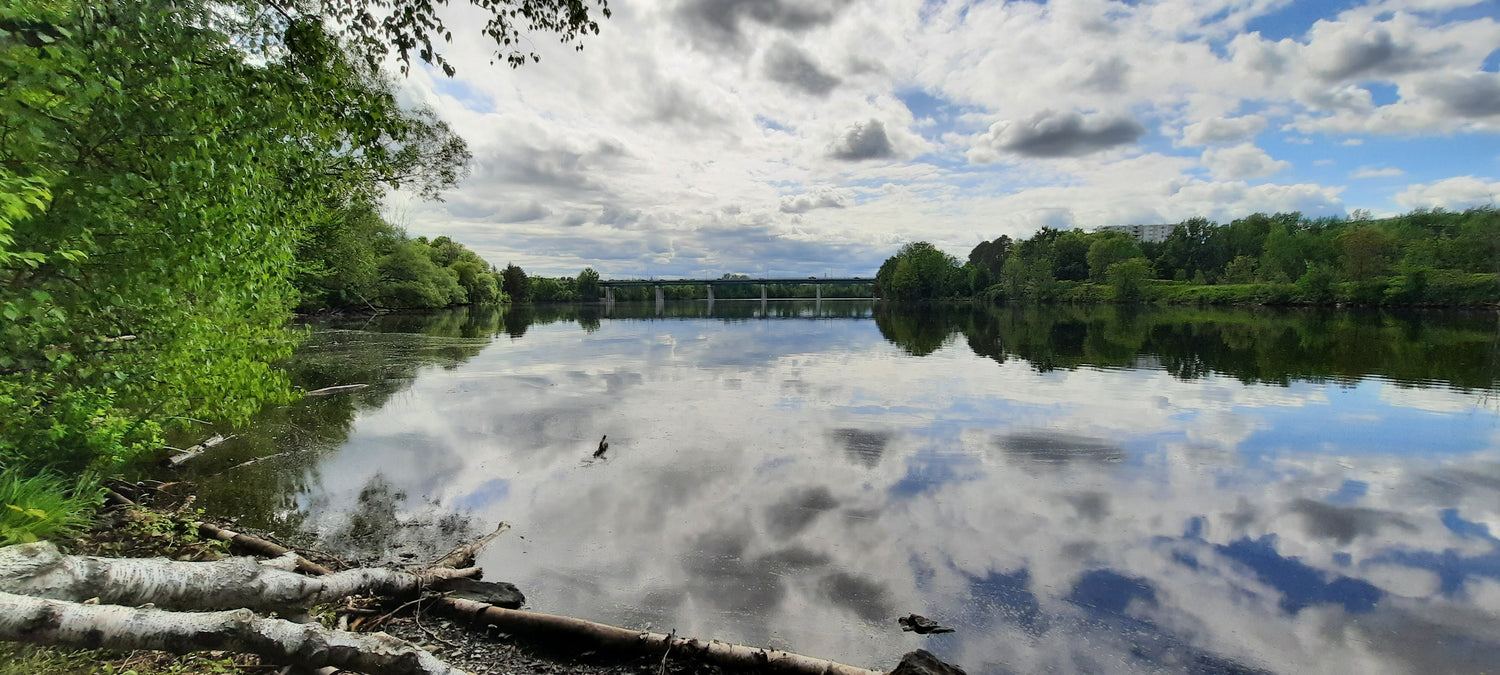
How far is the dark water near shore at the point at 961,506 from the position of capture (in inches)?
318

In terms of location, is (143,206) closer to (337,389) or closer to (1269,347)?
(337,389)

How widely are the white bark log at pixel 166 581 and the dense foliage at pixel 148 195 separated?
7.25ft

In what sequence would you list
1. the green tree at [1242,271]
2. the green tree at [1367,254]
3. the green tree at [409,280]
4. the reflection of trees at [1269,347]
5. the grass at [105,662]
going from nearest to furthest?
the grass at [105,662]
the reflection of trees at [1269,347]
the green tree at [1367,254]
the green tree at [409,280]
the green tree at [1242,271]

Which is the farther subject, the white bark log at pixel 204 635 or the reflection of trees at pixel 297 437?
the reflection of trees at pixel 297 437

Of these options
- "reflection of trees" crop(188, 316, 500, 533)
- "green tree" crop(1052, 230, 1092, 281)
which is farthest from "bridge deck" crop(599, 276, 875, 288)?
"reflection of trees" crop(188, 316, 500, 533)

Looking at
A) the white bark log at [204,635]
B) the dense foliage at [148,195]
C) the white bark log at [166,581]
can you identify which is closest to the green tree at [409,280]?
the dense foliage at [148,195]

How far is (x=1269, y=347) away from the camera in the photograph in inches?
1598

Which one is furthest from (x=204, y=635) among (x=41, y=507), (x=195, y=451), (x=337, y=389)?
(x=337, y=389)

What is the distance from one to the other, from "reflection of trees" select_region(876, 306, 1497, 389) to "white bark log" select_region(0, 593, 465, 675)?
3130 cm

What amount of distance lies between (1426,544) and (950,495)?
298 inches

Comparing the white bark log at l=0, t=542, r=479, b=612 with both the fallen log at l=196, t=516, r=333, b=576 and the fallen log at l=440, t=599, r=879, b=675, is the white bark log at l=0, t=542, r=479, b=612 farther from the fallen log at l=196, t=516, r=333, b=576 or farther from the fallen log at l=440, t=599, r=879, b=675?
the fallen log at l=440, t=599, r=879, b=675

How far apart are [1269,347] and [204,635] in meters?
51.3

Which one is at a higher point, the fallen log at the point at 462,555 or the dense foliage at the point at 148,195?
the dense foliage at the point at 148,195

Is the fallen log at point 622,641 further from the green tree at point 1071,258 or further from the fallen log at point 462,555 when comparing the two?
the green tree at point 1071,258
